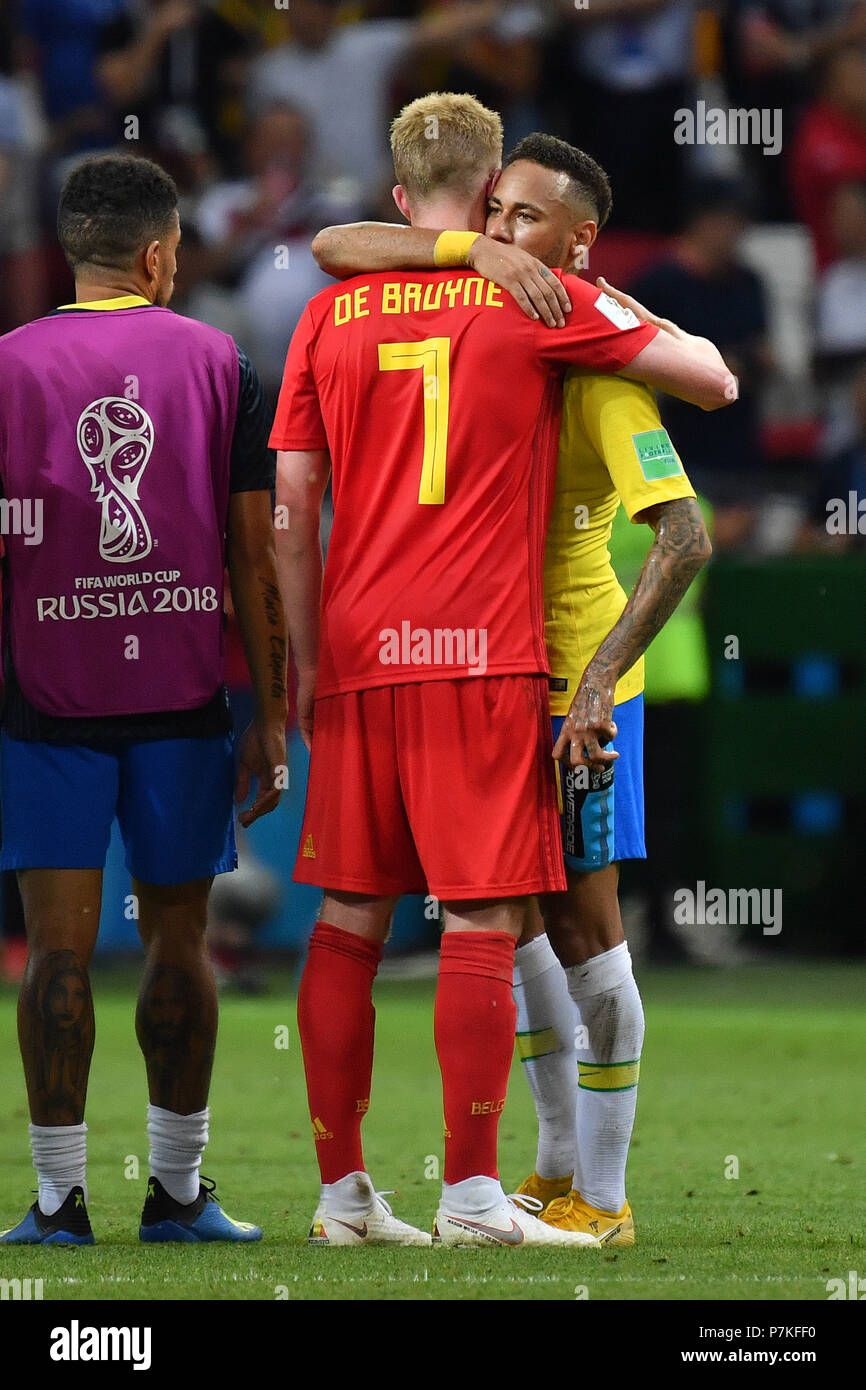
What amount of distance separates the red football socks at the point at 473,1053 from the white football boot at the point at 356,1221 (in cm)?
16

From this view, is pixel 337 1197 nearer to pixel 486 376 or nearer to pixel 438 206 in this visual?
pixel 486 376

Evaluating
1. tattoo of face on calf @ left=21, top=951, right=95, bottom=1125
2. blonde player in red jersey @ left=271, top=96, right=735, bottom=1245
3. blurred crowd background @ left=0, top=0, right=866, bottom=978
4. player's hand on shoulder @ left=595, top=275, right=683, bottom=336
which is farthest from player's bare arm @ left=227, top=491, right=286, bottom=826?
blurred crowd background @ left=0, top=0, right=866, bottom=978

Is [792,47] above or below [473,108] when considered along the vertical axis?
above

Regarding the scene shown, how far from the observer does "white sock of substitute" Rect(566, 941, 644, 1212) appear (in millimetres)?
4012

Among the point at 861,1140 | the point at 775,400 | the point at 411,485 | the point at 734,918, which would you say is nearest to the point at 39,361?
the point at 411,485

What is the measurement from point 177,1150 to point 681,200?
8652mm

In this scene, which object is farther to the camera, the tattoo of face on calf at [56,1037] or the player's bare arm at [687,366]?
the tattoo of face on calf at [56,1037]

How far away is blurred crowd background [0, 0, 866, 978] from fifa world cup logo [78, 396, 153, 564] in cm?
526

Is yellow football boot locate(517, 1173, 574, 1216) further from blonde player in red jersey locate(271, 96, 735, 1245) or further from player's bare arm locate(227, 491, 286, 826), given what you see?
player's bare arm locate(227, 491, 286, 826)

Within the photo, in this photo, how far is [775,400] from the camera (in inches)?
439

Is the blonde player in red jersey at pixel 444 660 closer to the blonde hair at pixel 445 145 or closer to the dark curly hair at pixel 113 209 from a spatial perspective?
the blonde hair at pixel 445 145

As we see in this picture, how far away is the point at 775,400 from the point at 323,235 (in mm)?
7349

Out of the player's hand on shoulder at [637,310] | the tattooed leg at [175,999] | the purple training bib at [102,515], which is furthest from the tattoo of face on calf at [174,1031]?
the player's hand on shoulder at [637,310]

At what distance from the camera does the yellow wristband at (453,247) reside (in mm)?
3912
